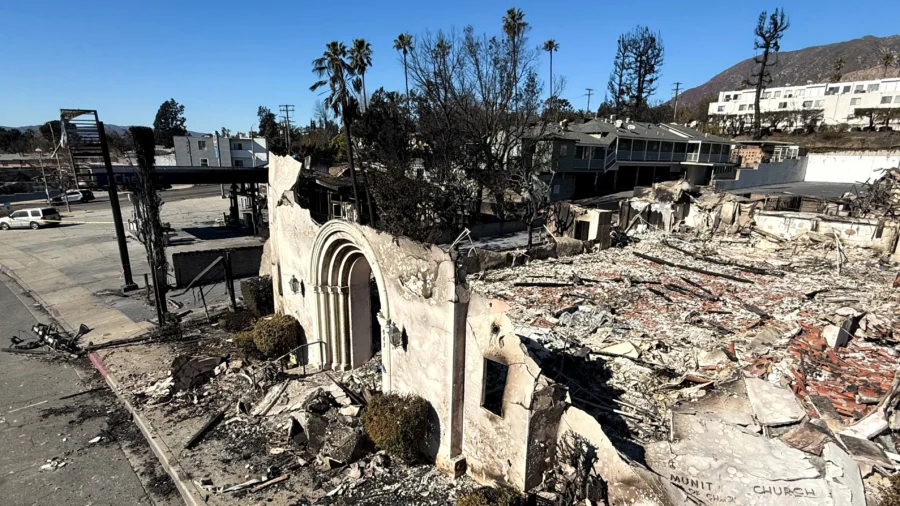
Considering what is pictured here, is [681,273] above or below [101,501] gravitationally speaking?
above

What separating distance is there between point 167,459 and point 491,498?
300 inches

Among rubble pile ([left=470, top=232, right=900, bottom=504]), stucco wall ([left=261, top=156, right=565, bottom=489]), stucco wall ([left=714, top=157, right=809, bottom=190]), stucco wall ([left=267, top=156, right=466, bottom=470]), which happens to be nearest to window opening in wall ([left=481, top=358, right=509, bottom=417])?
stucco wall ([left=261, top=156, right=565, bottom=489])

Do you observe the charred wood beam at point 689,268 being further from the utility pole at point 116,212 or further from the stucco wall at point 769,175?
the stucco wall at point 769,175

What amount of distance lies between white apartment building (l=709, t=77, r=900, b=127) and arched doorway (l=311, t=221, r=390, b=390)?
82927mm

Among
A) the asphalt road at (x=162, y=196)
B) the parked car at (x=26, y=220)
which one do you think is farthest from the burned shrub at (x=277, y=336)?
the asphalt road at (x=162, y=196)

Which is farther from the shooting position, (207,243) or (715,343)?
(207,243)

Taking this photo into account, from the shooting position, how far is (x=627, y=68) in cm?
6788

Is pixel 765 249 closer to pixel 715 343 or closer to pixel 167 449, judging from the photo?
pixel 715 343

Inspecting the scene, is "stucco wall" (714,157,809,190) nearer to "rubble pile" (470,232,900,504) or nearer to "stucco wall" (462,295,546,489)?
"rubble pile" (470,232,900,504)

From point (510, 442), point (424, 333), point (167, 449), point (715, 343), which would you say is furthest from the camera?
point (715, 343)

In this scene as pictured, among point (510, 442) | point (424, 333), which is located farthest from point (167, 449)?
point (510, 442)

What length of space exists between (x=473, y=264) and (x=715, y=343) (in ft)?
35.5

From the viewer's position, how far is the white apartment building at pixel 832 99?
7644 centimetres

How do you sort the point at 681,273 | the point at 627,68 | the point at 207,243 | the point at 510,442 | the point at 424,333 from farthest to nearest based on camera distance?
1. the point at 627,68
2. the point at 207,243
3. the point at 681,273
4. the point at 424,333
5. the point at 510,442
